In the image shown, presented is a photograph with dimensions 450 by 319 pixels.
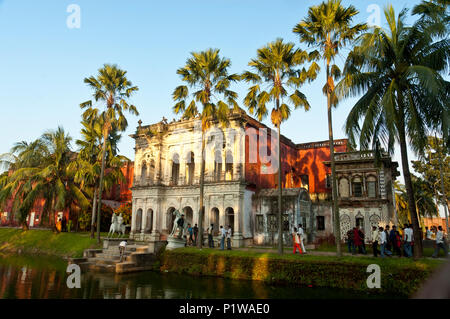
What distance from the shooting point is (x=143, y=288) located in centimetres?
1348

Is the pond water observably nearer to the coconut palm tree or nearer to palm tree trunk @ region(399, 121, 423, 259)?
palm tree trunk @ region(399, 121, 423, 259)

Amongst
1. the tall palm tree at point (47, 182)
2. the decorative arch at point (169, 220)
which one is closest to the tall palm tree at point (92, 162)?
the tall palm tree at point (47, 182)

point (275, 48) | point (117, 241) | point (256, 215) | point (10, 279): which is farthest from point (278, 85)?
point (10, 279)

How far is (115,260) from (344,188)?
20525 millimetres

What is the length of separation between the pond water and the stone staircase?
4.29 ft

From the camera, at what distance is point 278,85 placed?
63.2 feet

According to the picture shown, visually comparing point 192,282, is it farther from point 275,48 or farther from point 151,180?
point 151,180

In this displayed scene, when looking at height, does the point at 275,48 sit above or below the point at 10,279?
above

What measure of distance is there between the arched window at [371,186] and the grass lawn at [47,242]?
76.8 feet

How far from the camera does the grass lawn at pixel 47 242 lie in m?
26.0

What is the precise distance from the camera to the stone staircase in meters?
18.3

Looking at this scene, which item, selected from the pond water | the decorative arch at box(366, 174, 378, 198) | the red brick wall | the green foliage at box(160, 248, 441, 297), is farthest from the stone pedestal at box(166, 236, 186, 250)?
the decorative arch at box(366, 174, 378, 198)

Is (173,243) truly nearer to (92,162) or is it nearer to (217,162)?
(217,162)

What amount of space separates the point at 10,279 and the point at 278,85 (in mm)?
17647
